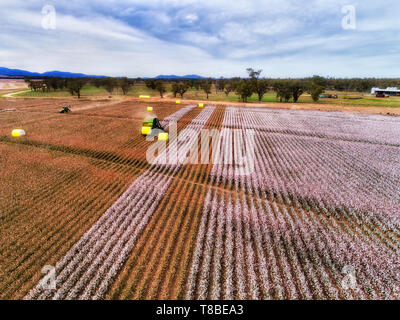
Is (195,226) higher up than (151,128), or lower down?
lower down

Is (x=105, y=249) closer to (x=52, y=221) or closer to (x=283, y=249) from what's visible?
(x=52, y=221)

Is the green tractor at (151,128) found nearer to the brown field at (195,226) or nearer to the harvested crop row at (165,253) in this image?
the brown field at (195,226)

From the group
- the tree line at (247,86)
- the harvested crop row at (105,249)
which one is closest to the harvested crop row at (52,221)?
the harvested crop row at (105,249)

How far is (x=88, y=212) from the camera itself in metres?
12.0

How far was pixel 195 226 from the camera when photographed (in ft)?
36.7

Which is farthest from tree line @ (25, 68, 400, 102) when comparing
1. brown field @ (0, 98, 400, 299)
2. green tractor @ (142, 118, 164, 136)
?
brown field @ (0, 98, 400, 299)

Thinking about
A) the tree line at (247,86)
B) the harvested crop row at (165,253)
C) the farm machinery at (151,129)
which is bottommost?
the harvested crop row at (165,253)

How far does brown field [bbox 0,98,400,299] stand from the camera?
26.3 feet

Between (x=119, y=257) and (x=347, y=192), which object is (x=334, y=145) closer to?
(x=347, y=192)

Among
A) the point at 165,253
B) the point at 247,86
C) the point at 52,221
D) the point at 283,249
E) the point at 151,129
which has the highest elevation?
the point at 247,86

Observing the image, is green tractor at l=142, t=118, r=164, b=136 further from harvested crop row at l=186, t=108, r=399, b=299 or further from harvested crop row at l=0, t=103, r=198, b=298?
harvested crop row at l=186, t=108, r=399, b=299

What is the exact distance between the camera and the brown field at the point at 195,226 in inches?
316

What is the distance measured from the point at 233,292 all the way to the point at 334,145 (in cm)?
2604

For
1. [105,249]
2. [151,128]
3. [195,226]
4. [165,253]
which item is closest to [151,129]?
[151,128]
